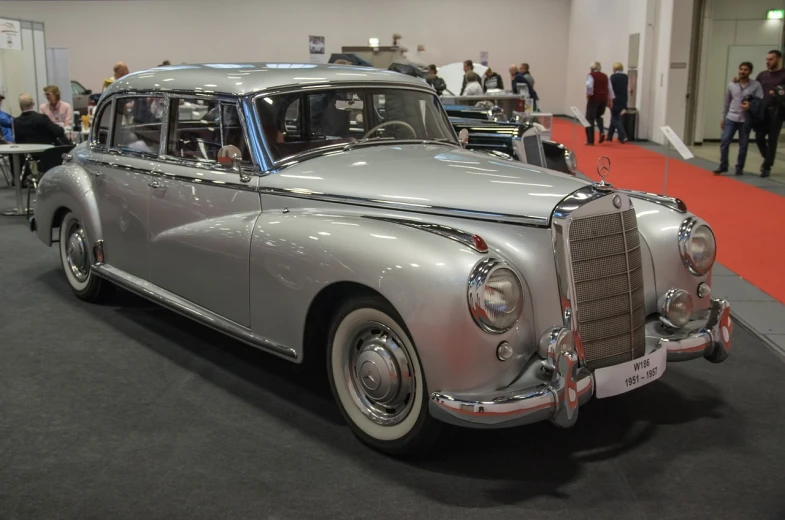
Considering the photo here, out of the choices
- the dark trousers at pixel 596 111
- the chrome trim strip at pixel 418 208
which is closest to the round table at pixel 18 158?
the chrome trim strip at pixel 418 208

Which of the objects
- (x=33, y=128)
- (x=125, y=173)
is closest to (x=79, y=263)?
(x=125, y=173)

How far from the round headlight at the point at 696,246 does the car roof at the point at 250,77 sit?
1851mm

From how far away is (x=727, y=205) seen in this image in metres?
Answer: 9.14

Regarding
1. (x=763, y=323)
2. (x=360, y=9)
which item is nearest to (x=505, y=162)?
(x=763, y=323)

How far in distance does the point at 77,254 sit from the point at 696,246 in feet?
13.6

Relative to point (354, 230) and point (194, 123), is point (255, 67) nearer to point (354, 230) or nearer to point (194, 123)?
point (194, 123)

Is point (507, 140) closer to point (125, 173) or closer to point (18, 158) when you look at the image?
point (125, 173)

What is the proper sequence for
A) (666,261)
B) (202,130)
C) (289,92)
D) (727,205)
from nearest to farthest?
(666,261)
(289,92)
(202,130)
(727,205)

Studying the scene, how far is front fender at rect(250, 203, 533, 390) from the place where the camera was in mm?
2826

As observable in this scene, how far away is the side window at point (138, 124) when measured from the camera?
4.67 metres

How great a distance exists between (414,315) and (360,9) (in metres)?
23.8

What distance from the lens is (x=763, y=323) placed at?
501cm

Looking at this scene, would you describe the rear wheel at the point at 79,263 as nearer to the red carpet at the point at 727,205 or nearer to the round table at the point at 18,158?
the round table at the point at 18,158

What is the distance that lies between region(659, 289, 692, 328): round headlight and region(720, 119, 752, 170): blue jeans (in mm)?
8902
